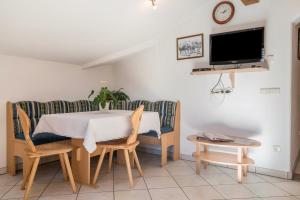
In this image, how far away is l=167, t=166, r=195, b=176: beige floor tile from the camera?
3.04 meters

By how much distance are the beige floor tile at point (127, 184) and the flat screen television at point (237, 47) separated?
1.89m

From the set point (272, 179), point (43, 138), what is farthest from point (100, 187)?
point (272, 179)

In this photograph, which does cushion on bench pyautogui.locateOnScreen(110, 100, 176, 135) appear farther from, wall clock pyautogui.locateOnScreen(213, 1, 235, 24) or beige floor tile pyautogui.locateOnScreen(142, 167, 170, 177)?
wall clock pyautogui.locateOnScreen(213, 1, 235, 24)

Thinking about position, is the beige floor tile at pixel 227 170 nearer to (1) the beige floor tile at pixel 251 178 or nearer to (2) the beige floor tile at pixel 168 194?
(1) the beige floor tile at pixel 251 178

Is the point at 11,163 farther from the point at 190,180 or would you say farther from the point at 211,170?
the point at 211,170

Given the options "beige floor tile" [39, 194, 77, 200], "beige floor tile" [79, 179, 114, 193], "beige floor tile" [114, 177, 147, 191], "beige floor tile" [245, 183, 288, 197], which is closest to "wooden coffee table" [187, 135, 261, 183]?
"beige floor tile" [245, 183, 288, 197]

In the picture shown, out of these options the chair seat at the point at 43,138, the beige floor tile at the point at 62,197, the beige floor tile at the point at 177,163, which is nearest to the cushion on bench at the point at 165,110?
the beige floor tile at the point at 177,163

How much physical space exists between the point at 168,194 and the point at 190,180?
50 centimetres

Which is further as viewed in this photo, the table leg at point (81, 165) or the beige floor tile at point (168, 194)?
the table leg at point (81, 165)

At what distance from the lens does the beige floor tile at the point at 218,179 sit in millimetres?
2711

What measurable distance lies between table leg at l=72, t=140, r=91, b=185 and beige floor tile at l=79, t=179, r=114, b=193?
0.27 feet

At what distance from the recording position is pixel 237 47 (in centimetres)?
303

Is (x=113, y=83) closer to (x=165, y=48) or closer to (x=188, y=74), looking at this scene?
(x=165, y=48)

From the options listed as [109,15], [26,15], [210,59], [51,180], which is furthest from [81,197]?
[210,59]
